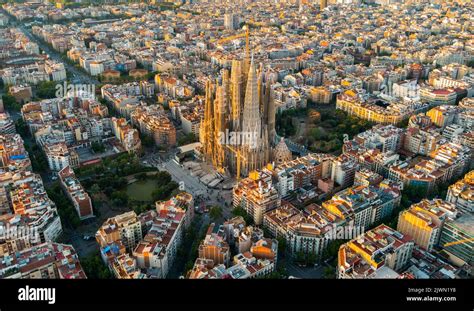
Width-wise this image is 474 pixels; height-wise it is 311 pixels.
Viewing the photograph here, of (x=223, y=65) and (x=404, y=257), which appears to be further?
(x=223, y=65)

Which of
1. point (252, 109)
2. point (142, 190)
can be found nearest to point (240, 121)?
point (252, 109)

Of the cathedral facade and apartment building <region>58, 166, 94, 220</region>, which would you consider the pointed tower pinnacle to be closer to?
the cathedral facade

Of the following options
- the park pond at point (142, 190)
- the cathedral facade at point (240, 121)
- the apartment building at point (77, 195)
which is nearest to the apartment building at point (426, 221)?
the cathedral facade at point (240, 121)

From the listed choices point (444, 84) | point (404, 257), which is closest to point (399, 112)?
point (444, 84)

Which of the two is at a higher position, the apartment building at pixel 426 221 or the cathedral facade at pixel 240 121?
the cathedral facade at pixel 240 121

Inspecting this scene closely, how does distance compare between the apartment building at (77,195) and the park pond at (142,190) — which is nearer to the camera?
the apartment building at (77,195)

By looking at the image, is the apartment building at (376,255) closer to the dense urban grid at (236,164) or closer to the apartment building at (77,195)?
the dense urban grid at (236,164)

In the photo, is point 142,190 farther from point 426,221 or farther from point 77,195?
point 426,221
